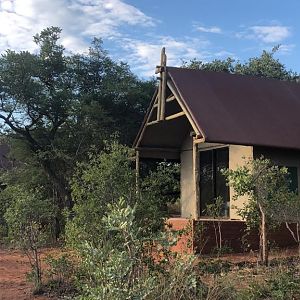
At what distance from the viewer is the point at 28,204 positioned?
890cm

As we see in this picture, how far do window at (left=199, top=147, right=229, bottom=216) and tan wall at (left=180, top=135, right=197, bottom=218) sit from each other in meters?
0.64

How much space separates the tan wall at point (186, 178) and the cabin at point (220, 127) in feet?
0.12

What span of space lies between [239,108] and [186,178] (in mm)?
4408

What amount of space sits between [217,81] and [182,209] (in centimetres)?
492

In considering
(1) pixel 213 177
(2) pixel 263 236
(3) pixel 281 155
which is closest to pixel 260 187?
(2) pixel 263 236

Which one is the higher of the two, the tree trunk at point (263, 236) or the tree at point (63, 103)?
the tree at point (63, 103)

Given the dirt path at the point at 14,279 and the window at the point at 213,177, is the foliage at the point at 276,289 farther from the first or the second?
the window at the point at 213,177

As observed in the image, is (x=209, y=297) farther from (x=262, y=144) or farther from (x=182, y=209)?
(x=182, y=209)

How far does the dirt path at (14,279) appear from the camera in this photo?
814 centimetres

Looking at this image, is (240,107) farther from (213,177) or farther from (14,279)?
(14,279)

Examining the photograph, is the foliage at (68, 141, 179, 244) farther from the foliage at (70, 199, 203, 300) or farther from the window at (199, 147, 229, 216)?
the window at (199, 147, 229, 216)

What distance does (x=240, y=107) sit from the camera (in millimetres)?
13883

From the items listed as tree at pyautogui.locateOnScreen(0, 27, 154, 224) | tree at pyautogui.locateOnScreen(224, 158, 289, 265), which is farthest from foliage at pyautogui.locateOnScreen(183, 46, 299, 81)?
tree at pyautogui.locateOnScreen(224, 158, 289, 265)

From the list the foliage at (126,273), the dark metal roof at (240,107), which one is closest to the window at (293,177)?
the dark metal roof at (240,107)
